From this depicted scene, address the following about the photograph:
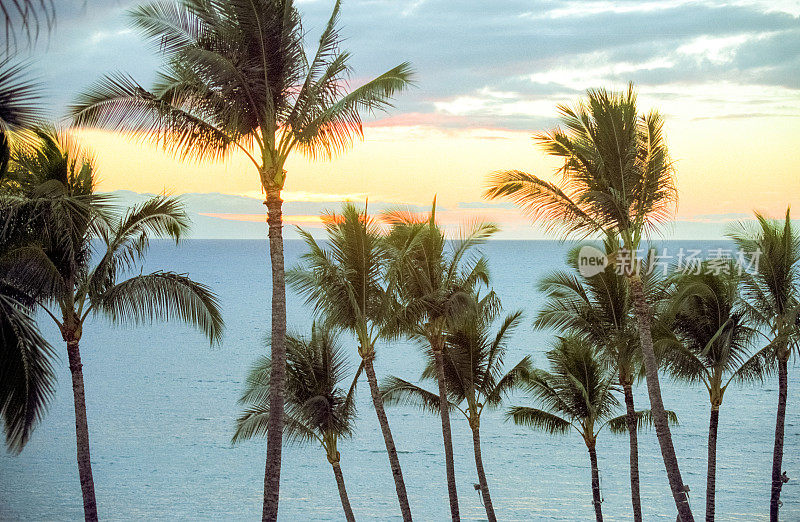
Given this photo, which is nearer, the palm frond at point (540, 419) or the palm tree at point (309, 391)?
the palm tree at point (309, 391)

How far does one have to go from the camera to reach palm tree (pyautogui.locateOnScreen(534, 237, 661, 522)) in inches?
765

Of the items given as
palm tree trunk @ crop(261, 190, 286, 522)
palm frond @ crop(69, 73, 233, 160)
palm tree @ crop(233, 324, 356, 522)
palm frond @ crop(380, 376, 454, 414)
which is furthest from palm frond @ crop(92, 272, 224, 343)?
palm frond @ crop(380, 376, 454, 414)

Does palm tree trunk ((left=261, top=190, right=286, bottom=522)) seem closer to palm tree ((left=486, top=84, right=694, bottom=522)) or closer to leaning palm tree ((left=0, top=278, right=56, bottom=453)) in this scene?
leaning palm tree ((left=0, top=278, right=56, bottom=453))

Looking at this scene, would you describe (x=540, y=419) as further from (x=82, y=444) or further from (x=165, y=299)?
(x=82, y=444)

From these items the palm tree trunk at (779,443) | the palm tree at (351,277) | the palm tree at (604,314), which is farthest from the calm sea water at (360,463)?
the palm tree at (351,277)

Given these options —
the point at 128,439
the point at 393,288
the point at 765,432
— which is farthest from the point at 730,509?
the point at 128,439

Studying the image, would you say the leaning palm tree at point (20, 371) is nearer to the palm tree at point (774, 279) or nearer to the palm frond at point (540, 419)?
the palm frond at point (540, 419)

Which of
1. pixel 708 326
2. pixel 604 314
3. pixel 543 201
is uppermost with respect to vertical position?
pixel 543 201

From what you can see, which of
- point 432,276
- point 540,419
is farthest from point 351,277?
point 540,419

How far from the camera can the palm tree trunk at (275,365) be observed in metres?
13.6

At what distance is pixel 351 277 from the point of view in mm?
17266

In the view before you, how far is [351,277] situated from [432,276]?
83.2 inches

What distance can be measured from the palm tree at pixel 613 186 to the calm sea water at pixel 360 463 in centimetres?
2542

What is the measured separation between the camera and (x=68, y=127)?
42.3 feet
